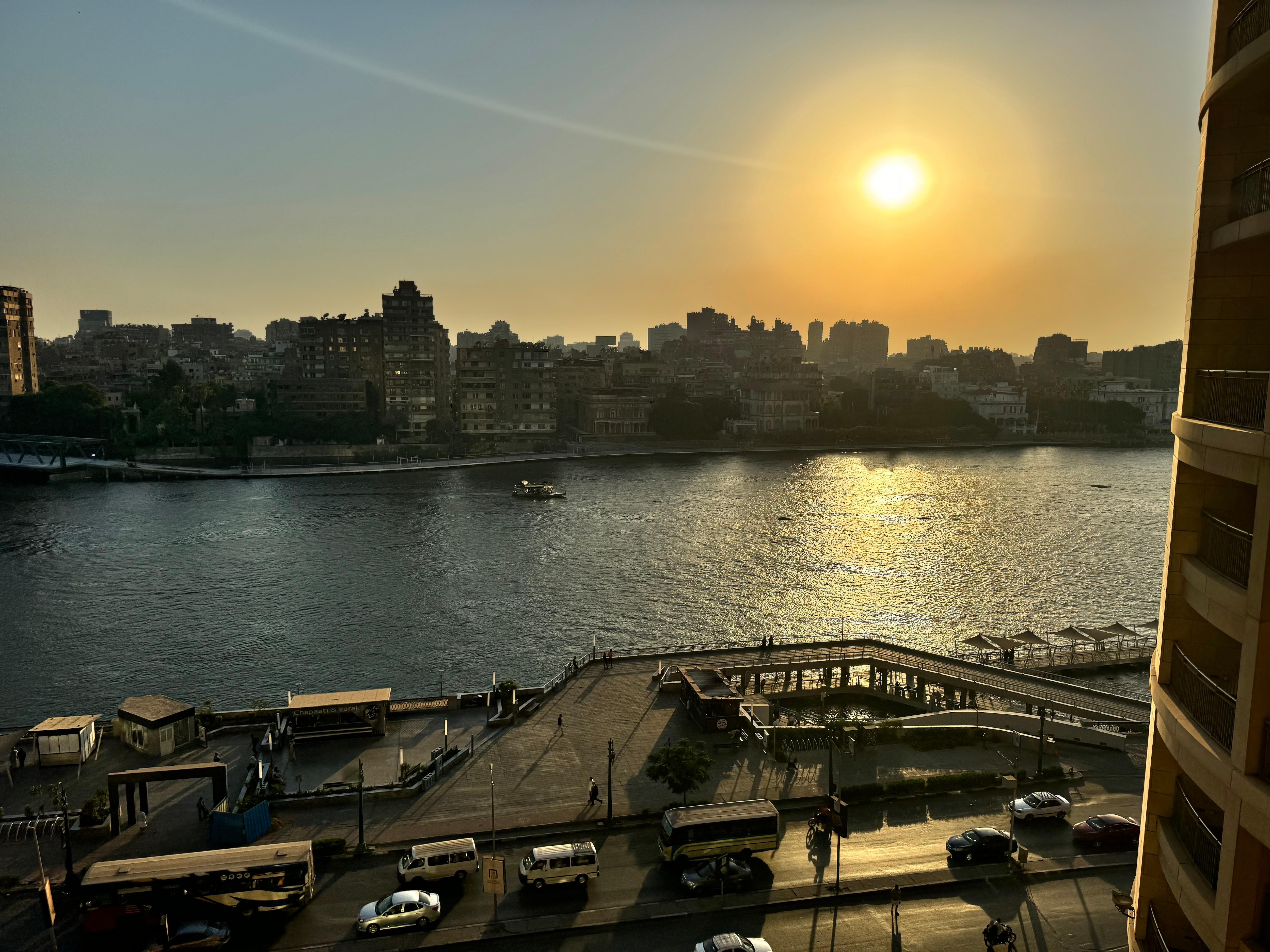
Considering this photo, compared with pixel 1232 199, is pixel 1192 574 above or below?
below

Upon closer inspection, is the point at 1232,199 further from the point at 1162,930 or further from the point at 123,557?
the point at 123,557

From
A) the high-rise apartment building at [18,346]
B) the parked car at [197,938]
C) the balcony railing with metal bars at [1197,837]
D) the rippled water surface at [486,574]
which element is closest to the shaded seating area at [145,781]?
the parked car at [197,938]

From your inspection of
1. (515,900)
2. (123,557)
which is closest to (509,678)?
(515,900)

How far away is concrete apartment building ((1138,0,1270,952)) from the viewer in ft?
22.7

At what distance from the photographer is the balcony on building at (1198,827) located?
25.6 feet

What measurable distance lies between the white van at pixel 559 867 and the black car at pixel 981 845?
309 inches

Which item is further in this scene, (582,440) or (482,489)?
(582,440)

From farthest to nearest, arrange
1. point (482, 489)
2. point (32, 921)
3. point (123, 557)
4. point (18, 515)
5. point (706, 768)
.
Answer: point (482, 489) → point (18, 515) → point (123, 557) → point (706, 768) → point (32, 921)

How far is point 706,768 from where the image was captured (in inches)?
853

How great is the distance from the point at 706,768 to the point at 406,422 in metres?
116

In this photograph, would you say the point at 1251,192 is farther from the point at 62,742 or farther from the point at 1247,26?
the point at 62,742

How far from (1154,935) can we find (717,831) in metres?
10.7

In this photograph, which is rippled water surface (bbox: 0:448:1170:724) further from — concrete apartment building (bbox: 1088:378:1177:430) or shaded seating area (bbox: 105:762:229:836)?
concrete apartment building (bbox: 1088:378:1177:430)

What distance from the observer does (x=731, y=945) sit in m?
15.5
